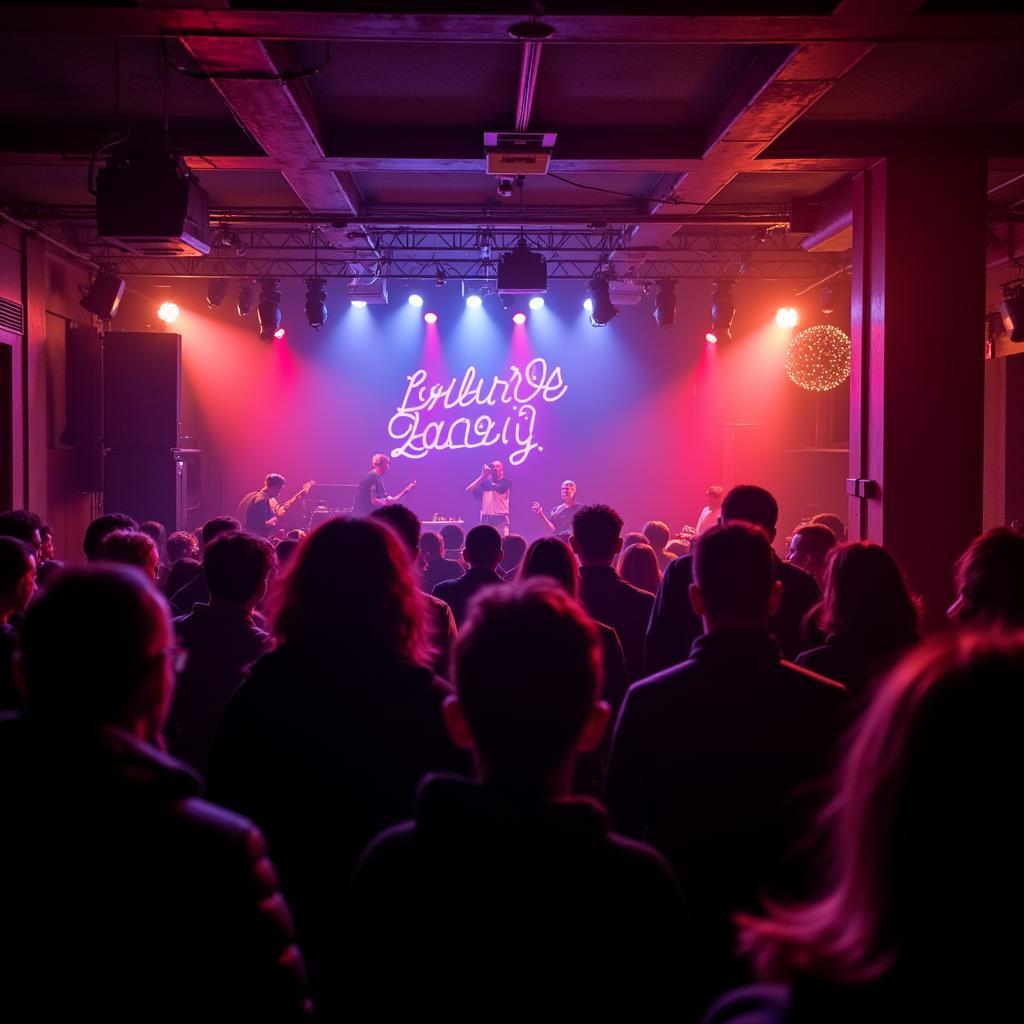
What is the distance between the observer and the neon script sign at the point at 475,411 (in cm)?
1519

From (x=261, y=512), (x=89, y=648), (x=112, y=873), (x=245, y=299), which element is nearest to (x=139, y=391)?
(x=261, y=512)

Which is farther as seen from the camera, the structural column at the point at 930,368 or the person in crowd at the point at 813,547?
the structural column at the point at 930,368

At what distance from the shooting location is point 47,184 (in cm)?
830

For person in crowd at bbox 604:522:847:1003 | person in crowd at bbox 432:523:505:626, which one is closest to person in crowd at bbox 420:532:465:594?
person in crowd at bbox 432:523:505:626

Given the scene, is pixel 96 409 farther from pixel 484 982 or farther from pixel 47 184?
pixel 484 982

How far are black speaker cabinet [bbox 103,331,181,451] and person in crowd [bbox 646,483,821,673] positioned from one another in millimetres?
7998

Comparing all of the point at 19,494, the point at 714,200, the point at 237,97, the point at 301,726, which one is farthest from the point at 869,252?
the point at 19,494

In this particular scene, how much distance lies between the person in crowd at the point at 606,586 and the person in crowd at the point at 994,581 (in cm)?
136

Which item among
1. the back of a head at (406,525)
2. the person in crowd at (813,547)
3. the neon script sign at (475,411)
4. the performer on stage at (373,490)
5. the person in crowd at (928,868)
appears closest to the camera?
the person in crowd at (928,868)

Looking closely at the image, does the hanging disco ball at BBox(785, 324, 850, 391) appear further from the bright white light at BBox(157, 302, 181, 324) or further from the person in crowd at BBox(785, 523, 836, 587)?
the bright white light at BBox(157, 302, 181, 324)

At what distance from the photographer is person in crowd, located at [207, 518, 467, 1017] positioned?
6.44 ft

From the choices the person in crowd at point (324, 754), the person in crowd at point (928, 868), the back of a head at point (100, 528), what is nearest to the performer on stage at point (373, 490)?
the back of a head at point (100, 528)

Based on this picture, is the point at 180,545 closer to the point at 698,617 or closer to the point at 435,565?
the point at 435,565

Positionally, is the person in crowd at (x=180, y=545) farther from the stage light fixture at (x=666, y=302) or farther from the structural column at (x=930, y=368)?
the stage light fixture at (x=666, y=302)
